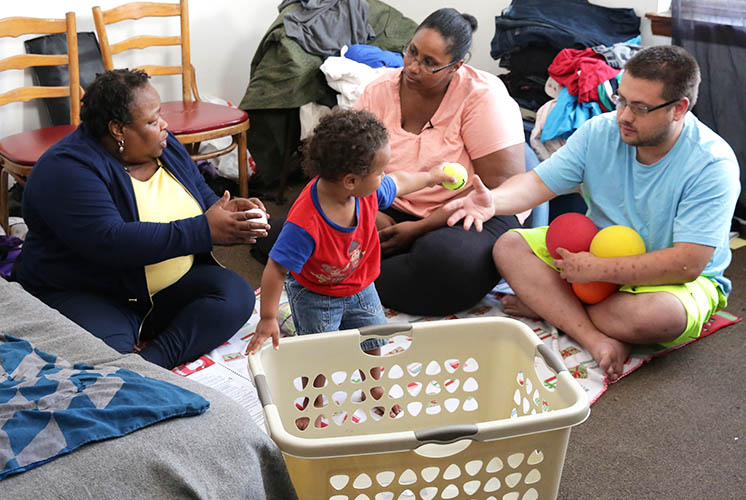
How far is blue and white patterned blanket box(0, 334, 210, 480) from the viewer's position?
1.12 m

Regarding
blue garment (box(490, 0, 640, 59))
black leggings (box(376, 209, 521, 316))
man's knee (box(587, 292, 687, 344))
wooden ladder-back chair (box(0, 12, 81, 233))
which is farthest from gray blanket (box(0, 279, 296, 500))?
blue garment (box(490, 0, 640, 59))

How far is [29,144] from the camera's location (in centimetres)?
273

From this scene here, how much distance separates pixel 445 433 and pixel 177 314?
3.77 feet

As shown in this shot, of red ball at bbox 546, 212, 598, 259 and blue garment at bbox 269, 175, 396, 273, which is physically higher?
blue garment at bbox 269, 175, 396, 273

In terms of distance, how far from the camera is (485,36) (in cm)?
390

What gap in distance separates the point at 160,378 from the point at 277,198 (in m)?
2.15

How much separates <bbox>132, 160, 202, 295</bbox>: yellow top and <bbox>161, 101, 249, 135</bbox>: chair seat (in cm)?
88

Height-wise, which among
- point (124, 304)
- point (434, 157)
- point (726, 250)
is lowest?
point (124, 304)

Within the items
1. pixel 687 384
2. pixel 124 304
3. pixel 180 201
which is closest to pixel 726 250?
pixel 687 384

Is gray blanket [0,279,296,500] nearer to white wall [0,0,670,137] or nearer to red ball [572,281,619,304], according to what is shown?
red ball [572,281,619,304]

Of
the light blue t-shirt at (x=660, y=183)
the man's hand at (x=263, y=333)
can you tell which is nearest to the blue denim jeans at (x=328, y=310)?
the man's hand at (x=263, y=333)

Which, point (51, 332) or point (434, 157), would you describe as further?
point (434, 157)

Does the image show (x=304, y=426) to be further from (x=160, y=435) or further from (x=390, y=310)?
(x=390, y=310)

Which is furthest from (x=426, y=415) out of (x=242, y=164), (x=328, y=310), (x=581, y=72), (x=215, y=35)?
(x=215, y=35)
